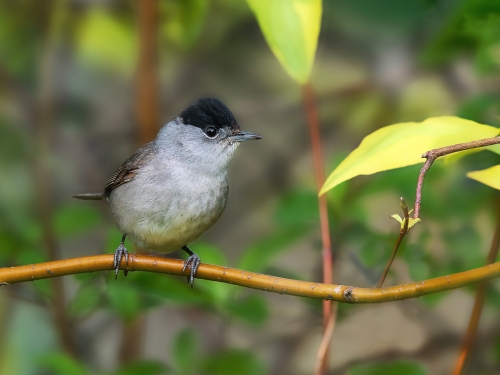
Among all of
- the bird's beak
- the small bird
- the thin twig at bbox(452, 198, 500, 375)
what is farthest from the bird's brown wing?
the thin twig at bbox(452, 198, 500, 375)

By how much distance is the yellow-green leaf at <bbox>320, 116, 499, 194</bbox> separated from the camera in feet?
3.77

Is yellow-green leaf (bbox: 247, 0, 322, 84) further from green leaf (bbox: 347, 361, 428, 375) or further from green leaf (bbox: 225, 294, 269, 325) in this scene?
green leaf (bbox: 347, 361, 428, 375)

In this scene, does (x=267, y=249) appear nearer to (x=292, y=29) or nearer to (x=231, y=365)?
(x=231, y=365)

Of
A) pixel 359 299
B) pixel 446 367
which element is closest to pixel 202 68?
pixel 446 367

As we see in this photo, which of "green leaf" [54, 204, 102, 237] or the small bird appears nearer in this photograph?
the small bird

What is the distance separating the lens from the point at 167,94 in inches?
171

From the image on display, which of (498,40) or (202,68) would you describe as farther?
(202,68)

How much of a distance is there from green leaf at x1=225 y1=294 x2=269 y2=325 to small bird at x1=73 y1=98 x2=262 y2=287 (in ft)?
0.70

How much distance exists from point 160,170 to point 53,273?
957 millimetres

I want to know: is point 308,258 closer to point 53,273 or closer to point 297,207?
point 297,207

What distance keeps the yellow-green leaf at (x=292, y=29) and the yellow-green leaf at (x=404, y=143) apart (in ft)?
0.85

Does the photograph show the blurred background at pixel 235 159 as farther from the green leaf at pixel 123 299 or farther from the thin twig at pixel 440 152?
the thin twig at pixel 440 152

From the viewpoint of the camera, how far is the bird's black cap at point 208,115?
8.71 feet

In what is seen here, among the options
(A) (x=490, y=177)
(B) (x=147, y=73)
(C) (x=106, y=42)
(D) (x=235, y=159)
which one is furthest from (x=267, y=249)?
(C) (x=106, y=42)
